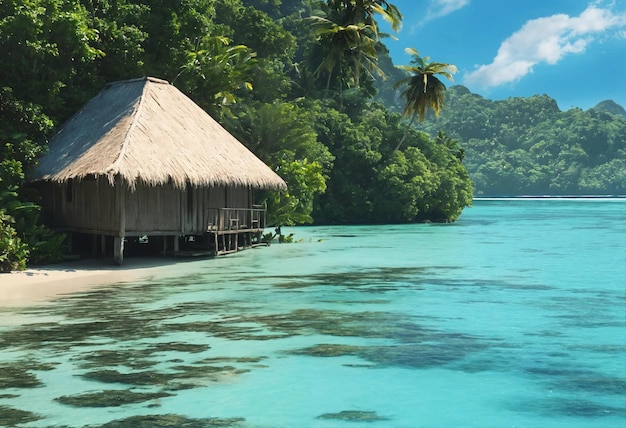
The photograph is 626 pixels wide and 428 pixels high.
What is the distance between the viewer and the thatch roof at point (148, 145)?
51.8 ft

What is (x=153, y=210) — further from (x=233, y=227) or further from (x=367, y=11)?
(x=367, y=11)

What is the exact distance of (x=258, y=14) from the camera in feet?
107

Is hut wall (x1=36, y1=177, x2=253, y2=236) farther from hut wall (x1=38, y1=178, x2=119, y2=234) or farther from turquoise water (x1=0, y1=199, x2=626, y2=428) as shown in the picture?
turquoise water (x1=0, y1=199, x2=626, y2=428)

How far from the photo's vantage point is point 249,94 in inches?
1206

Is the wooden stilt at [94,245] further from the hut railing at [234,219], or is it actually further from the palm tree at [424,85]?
the palm tree at [424,85]

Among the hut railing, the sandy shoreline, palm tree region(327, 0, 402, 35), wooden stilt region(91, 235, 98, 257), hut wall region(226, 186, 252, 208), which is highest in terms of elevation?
palm tree region(327, 0, 402, 35)

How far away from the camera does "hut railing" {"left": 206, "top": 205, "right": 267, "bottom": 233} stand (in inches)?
741

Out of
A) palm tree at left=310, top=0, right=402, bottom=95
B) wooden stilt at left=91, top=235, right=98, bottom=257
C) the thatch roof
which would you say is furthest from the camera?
palm tree at left=310, top=0, right=402, bottom=95

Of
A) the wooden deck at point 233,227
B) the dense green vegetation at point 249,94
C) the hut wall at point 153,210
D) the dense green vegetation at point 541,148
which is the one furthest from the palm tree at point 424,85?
the dense green vegetation at point 541,148

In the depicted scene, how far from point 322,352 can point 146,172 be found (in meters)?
8.35

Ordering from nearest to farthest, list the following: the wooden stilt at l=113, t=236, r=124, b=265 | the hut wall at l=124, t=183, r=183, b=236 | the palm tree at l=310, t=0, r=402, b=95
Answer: the wooden stilt at l=113, t=236, r=124, b=265 < the hut wall at l=124, t=183, r=183, b=236 < the palm tree at l=310, t=0, r=402, b=95

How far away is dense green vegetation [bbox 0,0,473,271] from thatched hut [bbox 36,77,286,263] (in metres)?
0.90

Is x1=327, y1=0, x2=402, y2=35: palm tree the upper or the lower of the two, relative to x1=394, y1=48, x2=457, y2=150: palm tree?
upper

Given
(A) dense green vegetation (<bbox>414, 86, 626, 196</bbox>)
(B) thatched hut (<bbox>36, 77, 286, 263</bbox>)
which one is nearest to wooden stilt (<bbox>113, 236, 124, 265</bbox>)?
(B) thatched hut (<bbox>36, 77, 286, 263</bbox>)
